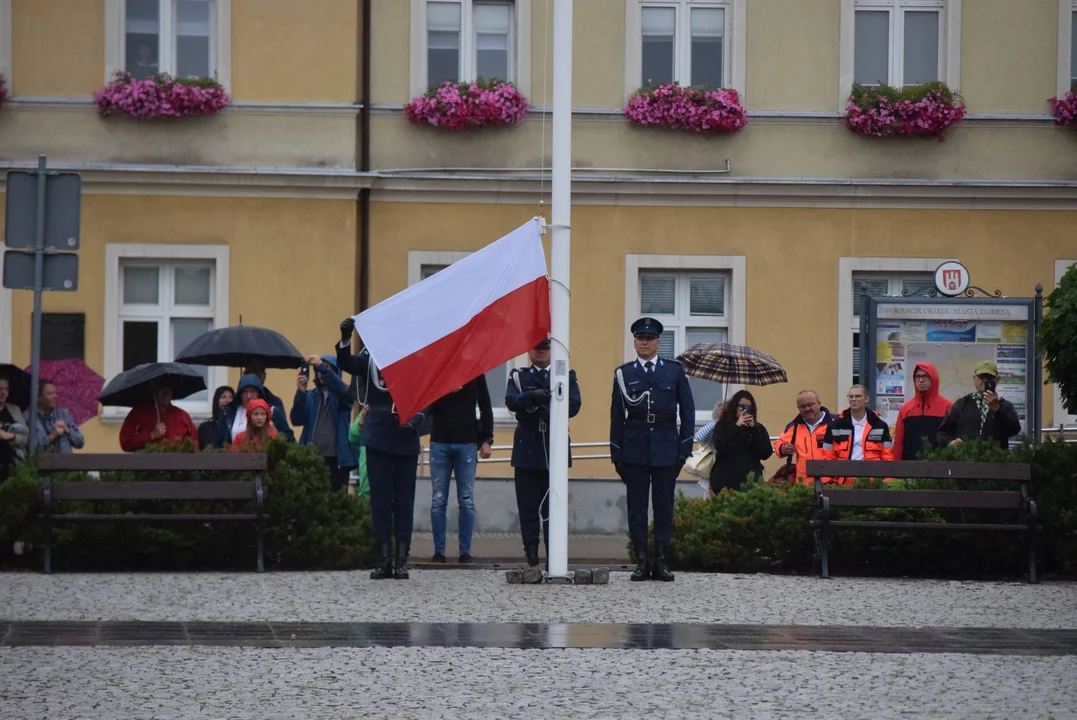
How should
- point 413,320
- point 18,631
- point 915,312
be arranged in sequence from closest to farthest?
1. point 18,631
2. point 413,320
3. point 915,312

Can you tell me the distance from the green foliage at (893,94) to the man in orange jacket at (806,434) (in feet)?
22.9

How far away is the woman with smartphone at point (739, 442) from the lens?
49.0ft

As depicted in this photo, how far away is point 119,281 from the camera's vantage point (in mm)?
20734

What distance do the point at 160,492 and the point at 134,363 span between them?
8149 mm

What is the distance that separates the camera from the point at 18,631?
973cm

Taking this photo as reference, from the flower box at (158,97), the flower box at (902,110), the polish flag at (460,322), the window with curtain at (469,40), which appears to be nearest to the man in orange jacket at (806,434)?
the polish flag at (460,322)

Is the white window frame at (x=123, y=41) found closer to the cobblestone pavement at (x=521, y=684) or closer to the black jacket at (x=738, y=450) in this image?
the black jacket at (x=738, y=450)

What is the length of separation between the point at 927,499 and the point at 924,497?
0.03 metres

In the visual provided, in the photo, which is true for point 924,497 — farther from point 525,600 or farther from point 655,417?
point 525,600

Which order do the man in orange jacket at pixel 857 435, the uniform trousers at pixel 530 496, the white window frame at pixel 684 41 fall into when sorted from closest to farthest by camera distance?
the uniform trousers at pixel 530 496, the man in orange jacket at pixel 857 435, the white window frame at pixel 684 41

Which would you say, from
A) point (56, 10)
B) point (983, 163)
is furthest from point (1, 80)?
point (983, 163)

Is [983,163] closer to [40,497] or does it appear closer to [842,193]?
[842,193]

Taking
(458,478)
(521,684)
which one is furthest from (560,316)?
(521,684)

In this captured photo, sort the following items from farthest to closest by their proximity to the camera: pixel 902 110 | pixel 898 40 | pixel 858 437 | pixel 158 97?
pixel 898 40 → pixel 902 110 → pixel 158 97 → pixel 858 437
